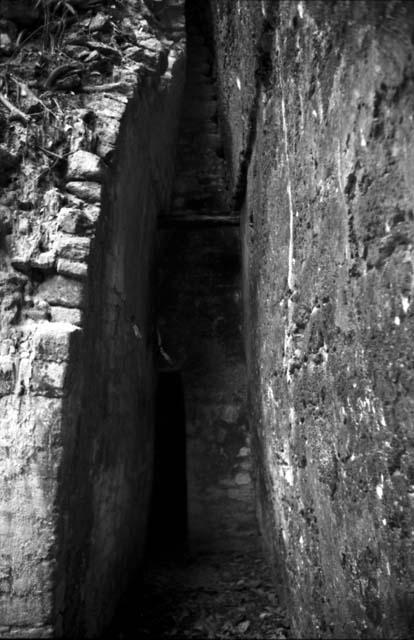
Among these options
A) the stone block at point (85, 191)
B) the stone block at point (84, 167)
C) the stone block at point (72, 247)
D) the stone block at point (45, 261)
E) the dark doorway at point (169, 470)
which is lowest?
the dark doorway at point (169, 470)

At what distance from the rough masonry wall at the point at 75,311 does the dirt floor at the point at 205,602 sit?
0.67ft

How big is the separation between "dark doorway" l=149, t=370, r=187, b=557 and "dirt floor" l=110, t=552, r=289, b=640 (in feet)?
1.65

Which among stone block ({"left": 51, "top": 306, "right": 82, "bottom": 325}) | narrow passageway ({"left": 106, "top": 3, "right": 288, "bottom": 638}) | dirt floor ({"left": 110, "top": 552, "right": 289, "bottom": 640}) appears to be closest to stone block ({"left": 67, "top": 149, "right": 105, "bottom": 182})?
stone block ({"left": 51, "top": 306, "right": 82, "bottom": 325})

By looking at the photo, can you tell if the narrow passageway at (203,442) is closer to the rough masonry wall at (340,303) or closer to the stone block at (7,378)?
the rough masonry wall at (340,303)

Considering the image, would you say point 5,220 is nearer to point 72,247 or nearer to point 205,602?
point 72,247

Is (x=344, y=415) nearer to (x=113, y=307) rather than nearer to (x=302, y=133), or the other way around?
(x=302, y=133)

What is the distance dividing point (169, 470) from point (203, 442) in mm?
1043

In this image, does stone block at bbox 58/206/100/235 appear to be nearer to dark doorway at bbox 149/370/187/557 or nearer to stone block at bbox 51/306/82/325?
stone block at bbox 51/306/82/325

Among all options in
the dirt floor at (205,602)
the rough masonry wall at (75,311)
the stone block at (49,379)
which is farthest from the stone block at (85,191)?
the dirt floor at (205,602)

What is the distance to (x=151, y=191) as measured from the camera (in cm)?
366

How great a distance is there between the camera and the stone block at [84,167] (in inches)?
96.0

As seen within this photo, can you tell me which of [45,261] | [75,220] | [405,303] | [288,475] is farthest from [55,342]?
[405,303]

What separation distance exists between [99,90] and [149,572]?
2.93 m

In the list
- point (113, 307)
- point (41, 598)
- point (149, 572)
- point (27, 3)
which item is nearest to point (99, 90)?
point (27, 3)
